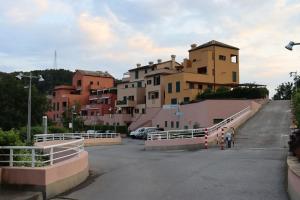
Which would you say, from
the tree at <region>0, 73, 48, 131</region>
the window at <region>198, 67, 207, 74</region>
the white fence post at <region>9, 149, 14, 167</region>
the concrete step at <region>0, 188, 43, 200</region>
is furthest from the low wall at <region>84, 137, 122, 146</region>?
the concrete step at <region>0, 188, 43, 200</region>

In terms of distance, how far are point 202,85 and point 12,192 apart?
63856mm

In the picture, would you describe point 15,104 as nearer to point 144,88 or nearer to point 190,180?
point 144,88

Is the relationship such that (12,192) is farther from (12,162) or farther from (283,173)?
(283,173)

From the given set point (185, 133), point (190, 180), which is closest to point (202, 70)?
point (185, 133)

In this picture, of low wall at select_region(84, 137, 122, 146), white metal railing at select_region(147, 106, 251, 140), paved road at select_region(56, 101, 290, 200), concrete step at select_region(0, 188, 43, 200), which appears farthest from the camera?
low wall at select_region(84, 137, 122, 146)

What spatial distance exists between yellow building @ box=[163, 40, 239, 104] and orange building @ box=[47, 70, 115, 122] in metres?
34.6

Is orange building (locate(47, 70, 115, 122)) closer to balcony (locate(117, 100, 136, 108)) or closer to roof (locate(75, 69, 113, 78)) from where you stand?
roof (locate(75, 69, 113, 78))

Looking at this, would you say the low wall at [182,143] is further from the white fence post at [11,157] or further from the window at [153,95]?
the window at [153,95]

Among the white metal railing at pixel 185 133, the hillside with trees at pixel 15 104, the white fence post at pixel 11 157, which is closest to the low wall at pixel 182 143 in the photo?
the white metal railing at pixel 185 133

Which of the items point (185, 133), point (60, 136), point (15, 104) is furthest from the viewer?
point (15, 104)

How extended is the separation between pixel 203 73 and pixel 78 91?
140 ft

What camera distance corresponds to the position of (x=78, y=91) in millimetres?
111688

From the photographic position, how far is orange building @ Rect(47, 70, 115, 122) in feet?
353

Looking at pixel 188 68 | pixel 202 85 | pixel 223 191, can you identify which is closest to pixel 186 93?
pixel 202 85
